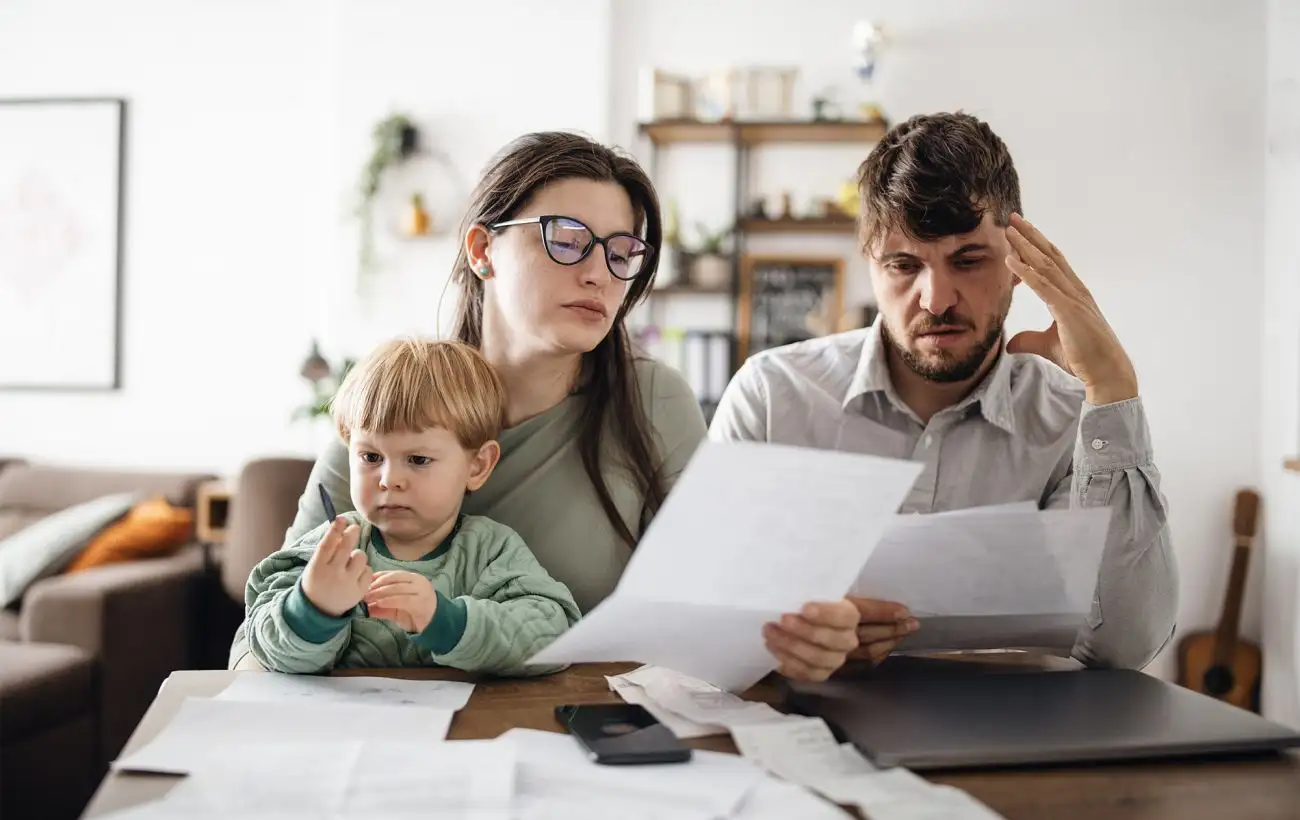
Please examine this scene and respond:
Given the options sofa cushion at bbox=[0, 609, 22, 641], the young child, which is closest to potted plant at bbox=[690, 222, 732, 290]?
sofa cushion at bbox=[0, 609, 22, 641]

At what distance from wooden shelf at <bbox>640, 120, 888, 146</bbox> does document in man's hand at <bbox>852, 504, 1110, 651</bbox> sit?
2.74m

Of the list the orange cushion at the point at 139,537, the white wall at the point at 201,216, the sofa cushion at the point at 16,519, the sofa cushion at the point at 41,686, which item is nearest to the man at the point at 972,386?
the sofa cushion at the point at 41,686

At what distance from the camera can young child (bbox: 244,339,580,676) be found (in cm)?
90

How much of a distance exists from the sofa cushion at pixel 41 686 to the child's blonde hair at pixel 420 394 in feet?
5.18

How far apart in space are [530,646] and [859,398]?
75cm

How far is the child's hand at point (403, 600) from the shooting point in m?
0.87

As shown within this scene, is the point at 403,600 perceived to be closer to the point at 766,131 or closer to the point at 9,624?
the point at 9,624

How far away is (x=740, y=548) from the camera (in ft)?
2.36

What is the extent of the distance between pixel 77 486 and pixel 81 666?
1.18 m

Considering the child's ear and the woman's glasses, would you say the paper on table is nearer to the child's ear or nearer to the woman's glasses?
the child's ear

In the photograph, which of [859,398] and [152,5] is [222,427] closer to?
[152,5]

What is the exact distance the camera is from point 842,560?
0.76 m

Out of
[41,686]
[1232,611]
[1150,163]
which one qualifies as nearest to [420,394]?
[41,686]

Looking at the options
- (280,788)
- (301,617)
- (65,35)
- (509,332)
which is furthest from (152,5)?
(280,788)
